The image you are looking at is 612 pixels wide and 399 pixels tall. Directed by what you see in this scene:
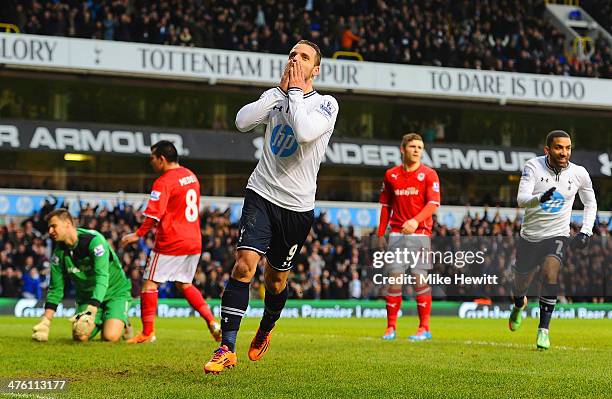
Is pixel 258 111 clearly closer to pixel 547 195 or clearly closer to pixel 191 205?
pixel 547 195

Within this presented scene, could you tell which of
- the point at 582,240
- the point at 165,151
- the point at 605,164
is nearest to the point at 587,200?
the point at 582,240

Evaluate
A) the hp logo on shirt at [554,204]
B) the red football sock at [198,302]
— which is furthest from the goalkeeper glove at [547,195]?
the red football sock at [198,302]

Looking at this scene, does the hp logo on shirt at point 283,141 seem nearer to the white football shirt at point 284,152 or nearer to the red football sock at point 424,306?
the white football shirt at point 284,152

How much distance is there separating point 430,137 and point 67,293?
54.6ft

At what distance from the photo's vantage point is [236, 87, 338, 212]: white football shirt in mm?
7594

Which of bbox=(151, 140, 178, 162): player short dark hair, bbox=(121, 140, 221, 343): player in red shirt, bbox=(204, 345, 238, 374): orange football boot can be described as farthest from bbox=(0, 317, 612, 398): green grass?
bbox=(151, 140, 178, 162): player short dark hair

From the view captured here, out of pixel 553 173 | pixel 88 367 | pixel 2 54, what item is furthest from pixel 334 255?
pixel 88 367

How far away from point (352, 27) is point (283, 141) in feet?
90.6

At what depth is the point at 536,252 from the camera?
1146cm

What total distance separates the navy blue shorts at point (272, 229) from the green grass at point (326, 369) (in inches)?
37.5

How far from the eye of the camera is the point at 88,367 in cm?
855

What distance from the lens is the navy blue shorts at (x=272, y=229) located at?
297 inches

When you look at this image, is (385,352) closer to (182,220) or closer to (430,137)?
(182,220)

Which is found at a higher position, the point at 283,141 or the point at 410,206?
the point at 283,141
